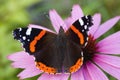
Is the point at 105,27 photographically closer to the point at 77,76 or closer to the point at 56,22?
the point at 56,22

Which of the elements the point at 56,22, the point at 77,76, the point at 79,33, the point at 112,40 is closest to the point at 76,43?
the point at 79,33

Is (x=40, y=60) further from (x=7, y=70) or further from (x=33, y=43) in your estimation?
(x=7, y=70)

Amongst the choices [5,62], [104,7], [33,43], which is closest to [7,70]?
[5,62]

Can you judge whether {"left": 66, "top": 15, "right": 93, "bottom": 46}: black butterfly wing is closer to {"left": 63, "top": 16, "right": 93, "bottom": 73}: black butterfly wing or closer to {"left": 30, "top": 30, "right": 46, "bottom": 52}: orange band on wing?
{"left": 63, "top": 16, "right": 93, "bottom": 73}: black butterfly wing

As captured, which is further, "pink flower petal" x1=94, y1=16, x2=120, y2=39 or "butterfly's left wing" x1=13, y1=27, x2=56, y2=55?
"pink flower petal" x1=94, y1=16, x2=120, y2=39

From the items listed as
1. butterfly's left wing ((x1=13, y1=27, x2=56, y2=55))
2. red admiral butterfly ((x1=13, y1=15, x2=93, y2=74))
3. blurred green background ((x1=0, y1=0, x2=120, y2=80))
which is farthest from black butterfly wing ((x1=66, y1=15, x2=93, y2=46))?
blurred green background ((x1=0, y1=0, x2=120, y2=80))

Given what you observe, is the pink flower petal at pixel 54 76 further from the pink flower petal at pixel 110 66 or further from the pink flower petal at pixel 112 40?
the pink flower petal at pixel 112 40
